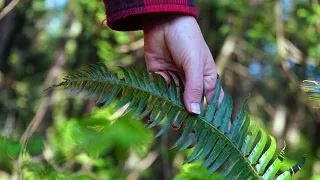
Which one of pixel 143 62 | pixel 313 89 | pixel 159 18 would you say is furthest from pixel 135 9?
pixel 143 62

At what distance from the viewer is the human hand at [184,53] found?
987 millimetres

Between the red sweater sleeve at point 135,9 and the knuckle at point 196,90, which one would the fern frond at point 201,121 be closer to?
the knuckle at point 196,90

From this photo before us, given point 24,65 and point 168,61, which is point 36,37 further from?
point 168,61

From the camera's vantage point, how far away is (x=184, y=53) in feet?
3.37

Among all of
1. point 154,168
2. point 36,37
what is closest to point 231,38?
point 154,168

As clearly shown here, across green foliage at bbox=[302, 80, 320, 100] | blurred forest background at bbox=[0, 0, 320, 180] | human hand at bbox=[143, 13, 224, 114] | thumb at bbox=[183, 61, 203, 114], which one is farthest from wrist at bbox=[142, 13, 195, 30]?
blurred forest background at bbox=[0, 0, 320, 180]

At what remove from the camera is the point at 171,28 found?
1.07 m

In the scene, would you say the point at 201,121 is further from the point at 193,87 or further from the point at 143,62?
the point at 143,62

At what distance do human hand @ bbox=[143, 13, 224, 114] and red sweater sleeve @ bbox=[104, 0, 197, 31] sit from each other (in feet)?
0.09

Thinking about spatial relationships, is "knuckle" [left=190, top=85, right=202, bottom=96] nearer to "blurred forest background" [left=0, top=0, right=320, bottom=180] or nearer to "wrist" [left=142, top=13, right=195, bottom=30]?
"wrist" [left=142, top=13, right=195, bottom=30]

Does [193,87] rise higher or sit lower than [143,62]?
higher

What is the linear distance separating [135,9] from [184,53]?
15 cm

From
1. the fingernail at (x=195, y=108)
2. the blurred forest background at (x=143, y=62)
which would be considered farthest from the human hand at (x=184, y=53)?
the blurred forest background at (x=143, y=62)

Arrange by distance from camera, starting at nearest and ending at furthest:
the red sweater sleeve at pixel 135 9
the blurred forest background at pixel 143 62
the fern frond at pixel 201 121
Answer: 1. the fern frond at pixel 201 121
2. the red sweater sleeve at pixel 135 9
3. the blurred forest background at pixel 143 62
